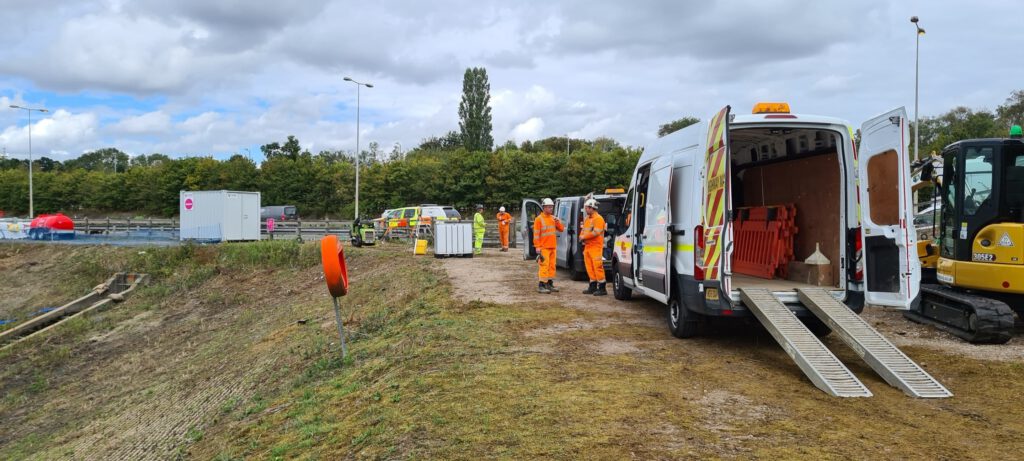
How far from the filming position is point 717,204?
692 cm

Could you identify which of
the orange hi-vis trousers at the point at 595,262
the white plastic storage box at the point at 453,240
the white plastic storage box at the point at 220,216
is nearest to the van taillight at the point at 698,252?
the orange hi-vis trousers at the point at 595,262

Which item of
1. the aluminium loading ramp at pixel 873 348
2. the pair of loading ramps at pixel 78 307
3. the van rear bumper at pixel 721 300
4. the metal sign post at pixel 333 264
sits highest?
the metal sign post at pixel 333 264

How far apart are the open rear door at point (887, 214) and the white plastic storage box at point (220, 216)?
26.7m

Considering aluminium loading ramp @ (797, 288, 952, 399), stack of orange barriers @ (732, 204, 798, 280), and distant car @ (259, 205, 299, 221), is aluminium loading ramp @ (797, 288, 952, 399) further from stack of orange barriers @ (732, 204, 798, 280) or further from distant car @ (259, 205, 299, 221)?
distant car @ (259, 205, 299, 221)

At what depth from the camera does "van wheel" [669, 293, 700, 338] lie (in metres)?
7.59

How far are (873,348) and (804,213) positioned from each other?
120 inches

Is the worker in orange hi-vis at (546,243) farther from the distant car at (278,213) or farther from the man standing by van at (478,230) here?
the distant car at (278,213)

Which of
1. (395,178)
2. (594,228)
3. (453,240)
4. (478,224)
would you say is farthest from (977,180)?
(395,178)

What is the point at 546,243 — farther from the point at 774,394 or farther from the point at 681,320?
the point at 774,394

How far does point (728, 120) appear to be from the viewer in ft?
22.3

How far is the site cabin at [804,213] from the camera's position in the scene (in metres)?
6.73

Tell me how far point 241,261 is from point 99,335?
19.5 ft

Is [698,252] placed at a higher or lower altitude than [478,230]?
lower

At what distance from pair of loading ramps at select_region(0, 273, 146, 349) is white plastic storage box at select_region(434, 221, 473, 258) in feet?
40.1
